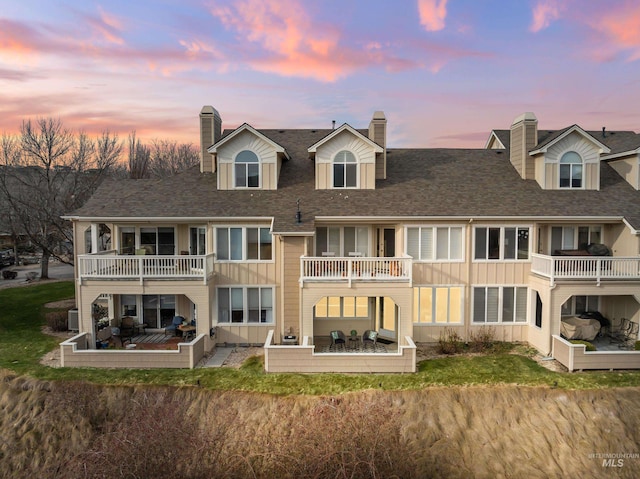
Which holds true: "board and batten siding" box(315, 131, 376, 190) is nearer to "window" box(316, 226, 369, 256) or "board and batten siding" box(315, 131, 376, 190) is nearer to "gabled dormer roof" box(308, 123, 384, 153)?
"gabled dormer roof" box(308, 123, 384, 153)

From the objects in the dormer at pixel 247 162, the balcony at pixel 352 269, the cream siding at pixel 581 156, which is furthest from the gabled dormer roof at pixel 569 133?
the dormer at pixel 247 162

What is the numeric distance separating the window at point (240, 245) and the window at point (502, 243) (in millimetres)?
9183

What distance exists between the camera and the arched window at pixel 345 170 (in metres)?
18.9

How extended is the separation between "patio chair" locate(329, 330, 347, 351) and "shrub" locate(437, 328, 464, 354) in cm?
398

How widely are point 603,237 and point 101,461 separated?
20830mm

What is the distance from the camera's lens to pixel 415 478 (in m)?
9.75

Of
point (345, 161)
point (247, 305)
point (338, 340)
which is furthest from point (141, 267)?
point (345, 161)

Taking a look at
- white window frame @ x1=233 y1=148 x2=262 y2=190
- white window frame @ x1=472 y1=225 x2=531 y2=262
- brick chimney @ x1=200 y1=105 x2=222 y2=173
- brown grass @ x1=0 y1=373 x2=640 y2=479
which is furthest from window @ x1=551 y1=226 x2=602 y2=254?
brick chimney @ x1=200 y1=105 x2=222 y2=173

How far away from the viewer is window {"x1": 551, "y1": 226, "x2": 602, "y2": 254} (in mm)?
17953

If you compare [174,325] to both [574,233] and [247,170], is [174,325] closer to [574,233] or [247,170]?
[247,170]

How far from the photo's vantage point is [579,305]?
18016 millimetres

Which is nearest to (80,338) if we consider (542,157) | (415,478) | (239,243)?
(239,243)

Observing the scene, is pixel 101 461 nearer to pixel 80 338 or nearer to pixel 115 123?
pixel 80 338

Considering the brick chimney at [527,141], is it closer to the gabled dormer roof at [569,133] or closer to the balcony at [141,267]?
the gabled dormer roof at [569,133]
